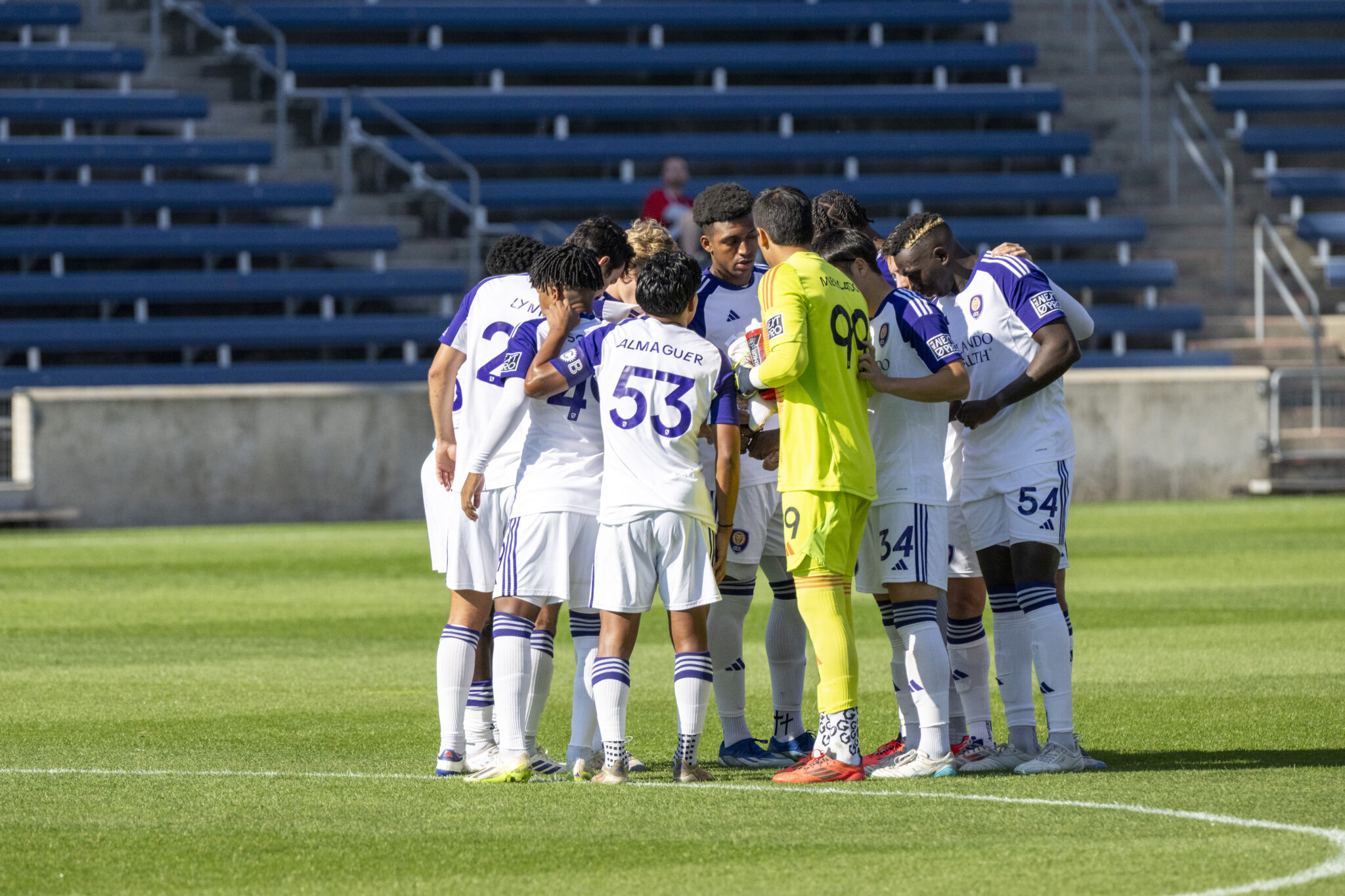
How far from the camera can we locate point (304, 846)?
4797 mm

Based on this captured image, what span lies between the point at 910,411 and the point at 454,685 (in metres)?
1.84

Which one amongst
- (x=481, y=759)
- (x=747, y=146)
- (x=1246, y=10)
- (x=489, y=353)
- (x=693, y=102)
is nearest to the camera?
(x=481, y=759)

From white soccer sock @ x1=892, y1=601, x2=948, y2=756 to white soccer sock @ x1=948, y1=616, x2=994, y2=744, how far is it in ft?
1.71

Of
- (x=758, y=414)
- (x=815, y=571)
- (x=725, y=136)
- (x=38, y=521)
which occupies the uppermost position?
(x=725, y=136)

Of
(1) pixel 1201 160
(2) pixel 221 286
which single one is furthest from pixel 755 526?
(1) pixel 1201 160

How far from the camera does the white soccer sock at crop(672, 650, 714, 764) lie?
5.70 m

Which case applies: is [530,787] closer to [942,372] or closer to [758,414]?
[758,414]

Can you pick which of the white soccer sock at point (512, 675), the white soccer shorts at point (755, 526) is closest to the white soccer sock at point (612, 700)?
the white soccer sock at point (512, 675)

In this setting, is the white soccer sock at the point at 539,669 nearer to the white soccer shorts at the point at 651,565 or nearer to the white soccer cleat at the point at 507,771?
the white soccer cleat at the point at 507,771

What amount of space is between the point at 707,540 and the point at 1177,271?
1863cm

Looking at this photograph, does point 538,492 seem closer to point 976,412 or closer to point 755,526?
point 755,526

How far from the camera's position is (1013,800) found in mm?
5332

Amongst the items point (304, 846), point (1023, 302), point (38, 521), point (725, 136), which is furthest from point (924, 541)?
point (725, 136)

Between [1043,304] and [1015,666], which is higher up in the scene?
[1043,304]
